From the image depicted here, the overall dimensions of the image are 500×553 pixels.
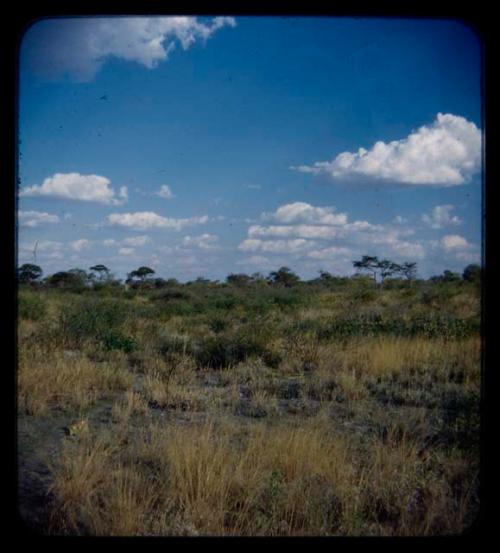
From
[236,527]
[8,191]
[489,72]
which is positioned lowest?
[236,527]

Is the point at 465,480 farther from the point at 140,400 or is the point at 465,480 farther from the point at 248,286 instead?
the point at 248,286

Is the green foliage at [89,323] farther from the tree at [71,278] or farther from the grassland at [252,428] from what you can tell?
the tree at [71,278]

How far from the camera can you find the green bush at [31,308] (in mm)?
10961

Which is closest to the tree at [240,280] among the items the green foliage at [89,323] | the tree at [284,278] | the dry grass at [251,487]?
the tree at [284,278]

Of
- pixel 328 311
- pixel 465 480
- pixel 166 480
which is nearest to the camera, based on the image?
pixel 465 480

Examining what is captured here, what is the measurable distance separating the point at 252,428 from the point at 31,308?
7.86 meters

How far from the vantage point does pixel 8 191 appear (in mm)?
2662

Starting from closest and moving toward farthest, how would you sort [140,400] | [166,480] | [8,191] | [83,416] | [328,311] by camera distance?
[8,191] < [166,480] < [83,416] < [140,400] < [328,311]

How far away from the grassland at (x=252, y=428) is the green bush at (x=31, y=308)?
0.48m

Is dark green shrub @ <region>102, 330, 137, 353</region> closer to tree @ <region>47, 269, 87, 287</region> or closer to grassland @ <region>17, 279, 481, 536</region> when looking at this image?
grassland @ <region>17, 279, 481, 536</region>

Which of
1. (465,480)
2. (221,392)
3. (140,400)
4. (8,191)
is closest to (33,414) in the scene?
(140,400)

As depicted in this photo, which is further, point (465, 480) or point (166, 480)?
point (166, 480)

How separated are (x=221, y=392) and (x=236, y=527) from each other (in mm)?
3319

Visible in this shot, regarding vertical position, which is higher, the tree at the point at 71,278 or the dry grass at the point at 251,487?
the tree at the point at 71,278
